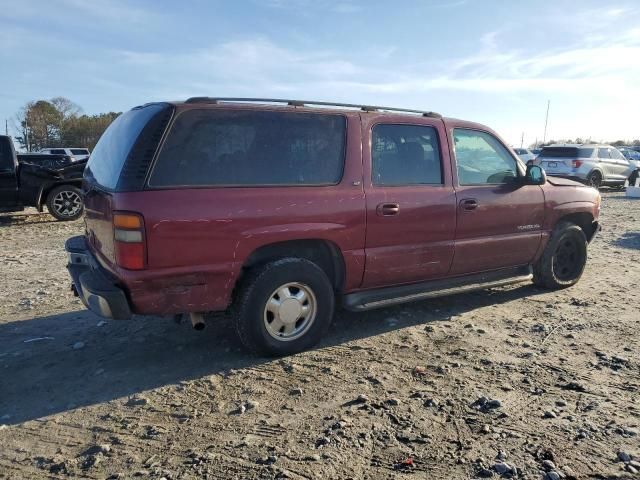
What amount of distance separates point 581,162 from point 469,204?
15257 mm

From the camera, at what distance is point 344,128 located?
4.12 metres

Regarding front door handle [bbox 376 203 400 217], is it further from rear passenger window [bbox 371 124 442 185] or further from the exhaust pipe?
the exhaust pipe

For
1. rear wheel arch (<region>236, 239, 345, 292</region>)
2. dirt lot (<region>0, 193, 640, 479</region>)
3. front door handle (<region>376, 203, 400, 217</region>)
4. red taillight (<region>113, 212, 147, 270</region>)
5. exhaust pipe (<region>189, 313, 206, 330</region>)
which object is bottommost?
dirt lot (<region>0, 193, 640, 479</region>)

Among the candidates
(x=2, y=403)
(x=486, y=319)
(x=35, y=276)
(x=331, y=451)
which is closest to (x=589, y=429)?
(x=331, y=451)

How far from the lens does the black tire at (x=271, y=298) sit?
3.73m

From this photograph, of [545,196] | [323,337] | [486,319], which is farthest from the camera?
[545,196]

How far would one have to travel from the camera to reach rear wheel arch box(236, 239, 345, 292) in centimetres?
380

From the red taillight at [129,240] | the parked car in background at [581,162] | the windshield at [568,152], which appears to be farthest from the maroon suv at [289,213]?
the windshield at [568,152]

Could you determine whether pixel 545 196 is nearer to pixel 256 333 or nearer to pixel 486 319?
pixel 486 319

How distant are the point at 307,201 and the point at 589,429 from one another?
7.62 feet

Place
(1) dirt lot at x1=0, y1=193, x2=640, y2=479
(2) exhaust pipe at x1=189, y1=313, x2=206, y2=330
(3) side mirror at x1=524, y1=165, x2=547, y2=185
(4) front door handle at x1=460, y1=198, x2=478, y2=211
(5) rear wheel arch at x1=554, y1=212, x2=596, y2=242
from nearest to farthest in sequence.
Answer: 1. (1) dirt lot at x1=0, y1=193, x2=640, y2=479
2. (2) exhaust pipe at x1=189, y1=313, x2=206, y2=330
3. (4) front door handle at x1=460, y1=198, x2=478, y2=211
4. (3) side mirror at x1=524, y1=165, x2=547, y2=185
5. (5) rear wheel arch at x1=554, y1=212, x2=596, y2=242

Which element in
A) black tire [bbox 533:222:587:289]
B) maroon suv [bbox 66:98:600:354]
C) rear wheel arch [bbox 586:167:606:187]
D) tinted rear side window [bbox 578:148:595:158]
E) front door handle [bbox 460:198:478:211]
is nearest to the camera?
maroon suv [bbox 66:98:600:354]

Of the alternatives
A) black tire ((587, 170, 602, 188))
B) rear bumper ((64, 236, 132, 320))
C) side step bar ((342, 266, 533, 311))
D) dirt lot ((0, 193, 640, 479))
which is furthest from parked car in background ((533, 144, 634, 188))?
rear bumper ((64, 236, 132, 320))

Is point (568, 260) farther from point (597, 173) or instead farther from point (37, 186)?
point (597, 173)
